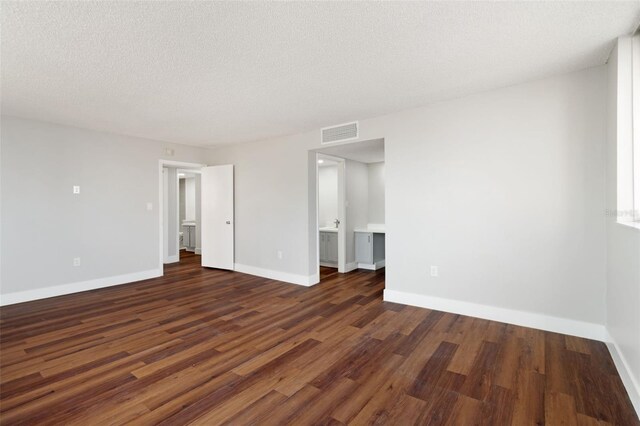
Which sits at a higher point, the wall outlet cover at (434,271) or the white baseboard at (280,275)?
the wall outlet cover at (434,271)


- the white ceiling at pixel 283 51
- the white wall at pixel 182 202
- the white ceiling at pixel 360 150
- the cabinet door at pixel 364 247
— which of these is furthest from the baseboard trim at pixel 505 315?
the white wall at pixel 182 202

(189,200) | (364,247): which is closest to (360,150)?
(364,247)

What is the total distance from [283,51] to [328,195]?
4.66m

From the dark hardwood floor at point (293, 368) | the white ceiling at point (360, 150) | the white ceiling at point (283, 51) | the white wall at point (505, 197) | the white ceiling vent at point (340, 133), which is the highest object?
the white ceiling at point (283, 51)

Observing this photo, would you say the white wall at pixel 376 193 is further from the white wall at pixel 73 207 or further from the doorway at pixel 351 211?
the white wall at pixel 73 207

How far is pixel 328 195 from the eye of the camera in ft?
22.5

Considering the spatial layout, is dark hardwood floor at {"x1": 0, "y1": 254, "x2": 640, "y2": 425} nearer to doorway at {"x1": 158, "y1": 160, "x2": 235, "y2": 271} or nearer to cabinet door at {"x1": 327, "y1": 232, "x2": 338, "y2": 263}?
doorway at {"x1": 158, "y1": 160, "x2": 235, "y2": 271}

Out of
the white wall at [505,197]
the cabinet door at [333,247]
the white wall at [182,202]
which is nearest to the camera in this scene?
the white wall at [505,197]

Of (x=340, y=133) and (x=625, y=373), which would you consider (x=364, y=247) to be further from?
(x=625, y=373)

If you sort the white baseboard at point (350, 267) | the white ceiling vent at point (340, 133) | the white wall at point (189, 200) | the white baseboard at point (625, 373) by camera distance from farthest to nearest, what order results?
the white wall at point (189, 200)
the white baseboard at point (350, 267)
the white ceiling vent at point (340, 133)
the white baseboard at point (625, 373)

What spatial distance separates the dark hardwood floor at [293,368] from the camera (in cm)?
179

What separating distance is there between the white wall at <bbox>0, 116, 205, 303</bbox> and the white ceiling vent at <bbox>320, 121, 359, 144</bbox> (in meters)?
3.10

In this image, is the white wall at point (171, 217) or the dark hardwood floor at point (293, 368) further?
the white wall at point (171, 217)

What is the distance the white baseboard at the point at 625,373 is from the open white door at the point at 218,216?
17.2 ft
